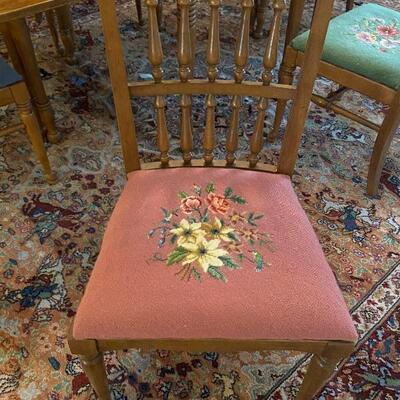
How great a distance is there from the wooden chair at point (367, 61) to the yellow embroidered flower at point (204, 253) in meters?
0.88

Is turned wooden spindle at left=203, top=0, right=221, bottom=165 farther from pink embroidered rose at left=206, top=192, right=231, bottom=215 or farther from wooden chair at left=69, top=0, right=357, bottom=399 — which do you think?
pink embroidered rose at left=206, top=192, right=231, bottom=215

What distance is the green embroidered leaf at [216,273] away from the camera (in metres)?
0.84

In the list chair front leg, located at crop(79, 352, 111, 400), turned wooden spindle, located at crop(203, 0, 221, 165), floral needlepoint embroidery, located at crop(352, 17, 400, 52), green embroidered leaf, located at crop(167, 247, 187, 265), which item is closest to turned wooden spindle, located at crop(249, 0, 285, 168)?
turned wooden spindle, located at crop(203, 0, 221, 165)

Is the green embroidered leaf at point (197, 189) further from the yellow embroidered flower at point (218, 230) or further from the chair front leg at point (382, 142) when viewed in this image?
the chair front leg at point (382, 142)

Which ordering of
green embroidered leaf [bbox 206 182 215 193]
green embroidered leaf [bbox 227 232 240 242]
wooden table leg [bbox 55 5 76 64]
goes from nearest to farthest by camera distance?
1. green embroidered leaf [bbox 227 232 240 242]
2. green embroidered leaf [bbox 206 182 215 193]
3. wooden table leg [bbox 55 5 76 64]

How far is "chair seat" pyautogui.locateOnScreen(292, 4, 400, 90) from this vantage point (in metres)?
1.41

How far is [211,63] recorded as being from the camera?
92 cm

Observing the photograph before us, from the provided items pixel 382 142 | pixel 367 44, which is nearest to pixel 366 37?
pixel 367 44

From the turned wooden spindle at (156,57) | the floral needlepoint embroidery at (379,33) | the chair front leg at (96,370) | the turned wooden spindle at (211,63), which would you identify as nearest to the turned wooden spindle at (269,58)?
the turned wooden spindle at (211,63)

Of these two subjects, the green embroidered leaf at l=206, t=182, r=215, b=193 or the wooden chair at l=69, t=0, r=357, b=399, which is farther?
the green embroidered leaf at l=206, t=182, r=215, b=193

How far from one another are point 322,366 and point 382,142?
0.94 m

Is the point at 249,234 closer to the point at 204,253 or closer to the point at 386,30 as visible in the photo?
the point at 204,253

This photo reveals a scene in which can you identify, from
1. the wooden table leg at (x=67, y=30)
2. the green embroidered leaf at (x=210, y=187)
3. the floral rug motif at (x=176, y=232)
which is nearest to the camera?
the green embroidered leaf at (x=210, y=187)

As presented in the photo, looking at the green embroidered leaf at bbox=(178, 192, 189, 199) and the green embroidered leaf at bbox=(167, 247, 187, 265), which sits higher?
the green embroidered leaf at bbox=(178, 192, 189, 199)
